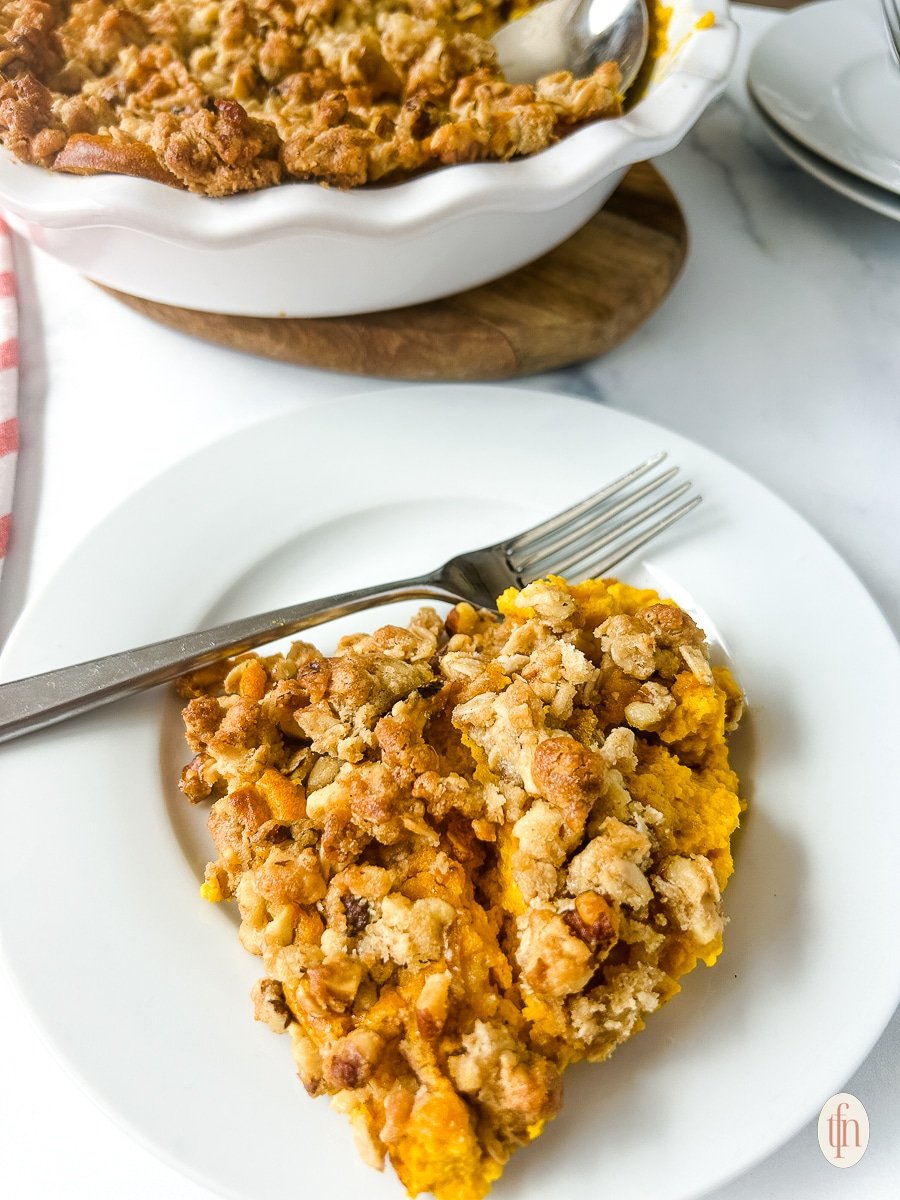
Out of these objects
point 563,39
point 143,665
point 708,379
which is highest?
point 563,39

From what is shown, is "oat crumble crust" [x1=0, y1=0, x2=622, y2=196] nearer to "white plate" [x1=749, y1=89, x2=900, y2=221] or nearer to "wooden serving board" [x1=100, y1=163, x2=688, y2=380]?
"wooden serving board" [x1=100, y1=163, x2=688, y2=380]

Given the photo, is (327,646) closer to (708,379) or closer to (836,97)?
(708,379)

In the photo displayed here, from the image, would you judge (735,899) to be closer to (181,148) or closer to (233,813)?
(233,813)

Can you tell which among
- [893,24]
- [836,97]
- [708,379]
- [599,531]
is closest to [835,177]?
[836,97]

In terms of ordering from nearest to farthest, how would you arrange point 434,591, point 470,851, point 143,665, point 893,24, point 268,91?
point 470,851 < point 143,665 < point 434,591 < point 268,91 < point 893,24

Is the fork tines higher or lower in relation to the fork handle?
lower

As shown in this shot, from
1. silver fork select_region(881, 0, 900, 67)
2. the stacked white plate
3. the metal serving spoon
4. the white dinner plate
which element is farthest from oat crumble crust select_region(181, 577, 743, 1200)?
silver fork select_region(881, 0, 900, 67)
